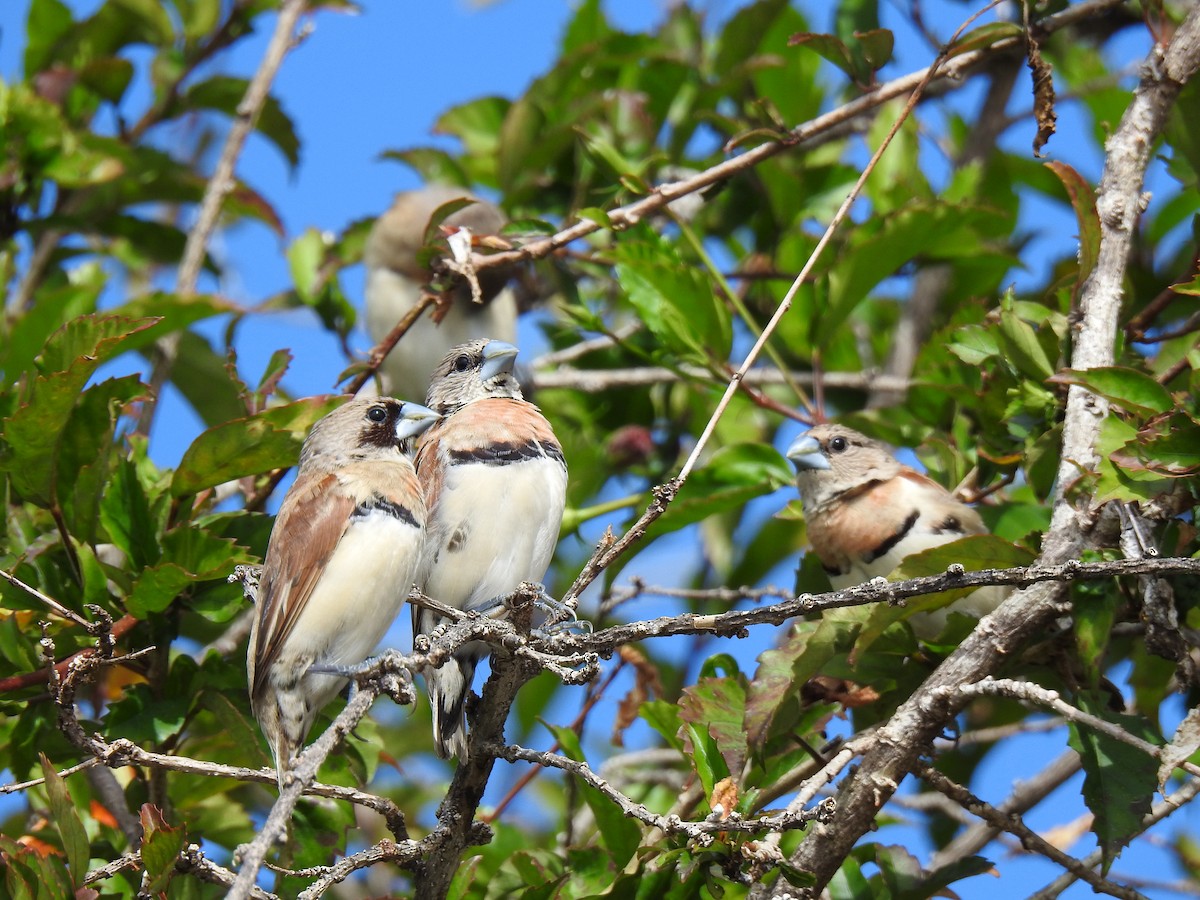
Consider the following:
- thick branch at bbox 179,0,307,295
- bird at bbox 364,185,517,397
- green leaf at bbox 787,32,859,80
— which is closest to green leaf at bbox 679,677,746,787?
green leaf at bbox 787,32,859,80

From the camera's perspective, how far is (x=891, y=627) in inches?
141

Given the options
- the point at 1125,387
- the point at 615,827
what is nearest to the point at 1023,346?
the point at 1125,387

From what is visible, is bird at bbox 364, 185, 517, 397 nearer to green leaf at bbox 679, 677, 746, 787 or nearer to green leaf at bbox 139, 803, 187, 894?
green leaf at bbox 679, 677, 746, 787

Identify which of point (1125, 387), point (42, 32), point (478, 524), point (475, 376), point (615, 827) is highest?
point (42, 32)

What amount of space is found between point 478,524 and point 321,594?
473 millimetres

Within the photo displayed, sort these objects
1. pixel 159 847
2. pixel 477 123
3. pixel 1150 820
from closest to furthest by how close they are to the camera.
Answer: pixel 159 847 → pixel 1150 820 → pixel 477 123

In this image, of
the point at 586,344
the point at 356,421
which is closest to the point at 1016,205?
the point at 586,344

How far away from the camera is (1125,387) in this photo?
10.6ft

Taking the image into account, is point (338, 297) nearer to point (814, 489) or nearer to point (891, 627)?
point (814, 489)

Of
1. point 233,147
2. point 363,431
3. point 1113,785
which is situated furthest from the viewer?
point 233,147

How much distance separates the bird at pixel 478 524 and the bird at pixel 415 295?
243cm

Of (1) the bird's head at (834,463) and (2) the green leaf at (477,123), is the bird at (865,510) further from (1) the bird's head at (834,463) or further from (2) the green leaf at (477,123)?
(2) the green leaf at (477,123)

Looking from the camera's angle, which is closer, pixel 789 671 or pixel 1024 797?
pixel 789 671

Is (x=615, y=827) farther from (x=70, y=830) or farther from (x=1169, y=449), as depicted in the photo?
(x=1169, y=449)
